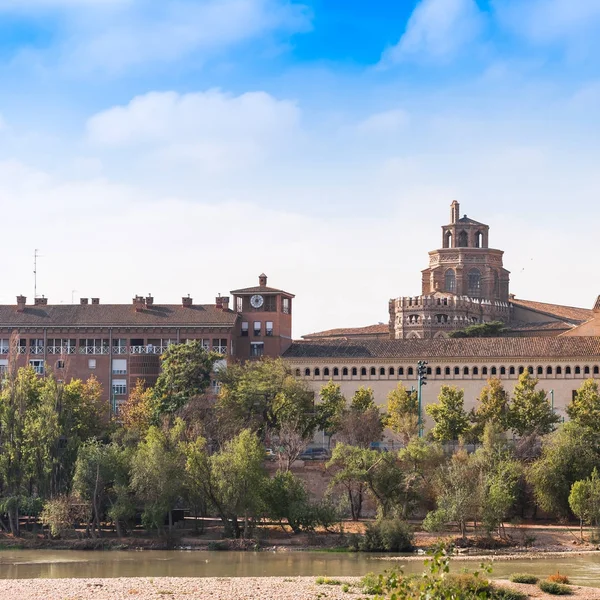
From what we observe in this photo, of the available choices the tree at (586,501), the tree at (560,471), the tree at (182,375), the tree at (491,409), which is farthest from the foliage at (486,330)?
the tree at (586,501)

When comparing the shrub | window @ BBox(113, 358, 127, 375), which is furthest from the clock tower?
the shrub

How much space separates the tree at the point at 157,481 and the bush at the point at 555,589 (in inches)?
892

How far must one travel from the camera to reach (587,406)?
3287 inches

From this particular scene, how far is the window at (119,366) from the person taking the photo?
99.1 meters

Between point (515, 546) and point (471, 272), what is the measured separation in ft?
228

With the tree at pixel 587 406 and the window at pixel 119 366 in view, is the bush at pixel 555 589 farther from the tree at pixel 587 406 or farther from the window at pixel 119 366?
the window at pixel 119 366

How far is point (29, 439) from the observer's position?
233 ft

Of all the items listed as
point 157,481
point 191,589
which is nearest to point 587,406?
point 157,481

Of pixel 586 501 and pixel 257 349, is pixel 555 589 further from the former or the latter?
pixel 257 349

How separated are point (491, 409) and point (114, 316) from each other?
30.3 m

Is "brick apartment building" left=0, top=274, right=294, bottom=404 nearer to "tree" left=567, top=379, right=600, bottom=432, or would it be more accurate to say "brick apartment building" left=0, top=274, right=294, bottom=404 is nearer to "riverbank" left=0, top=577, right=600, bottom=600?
"tree" left=567, top=379, right=600, bottom=432

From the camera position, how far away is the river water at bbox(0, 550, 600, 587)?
190ft

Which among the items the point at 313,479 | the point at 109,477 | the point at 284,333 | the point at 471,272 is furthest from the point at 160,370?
the point at 471,272

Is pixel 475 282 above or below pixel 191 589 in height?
above
